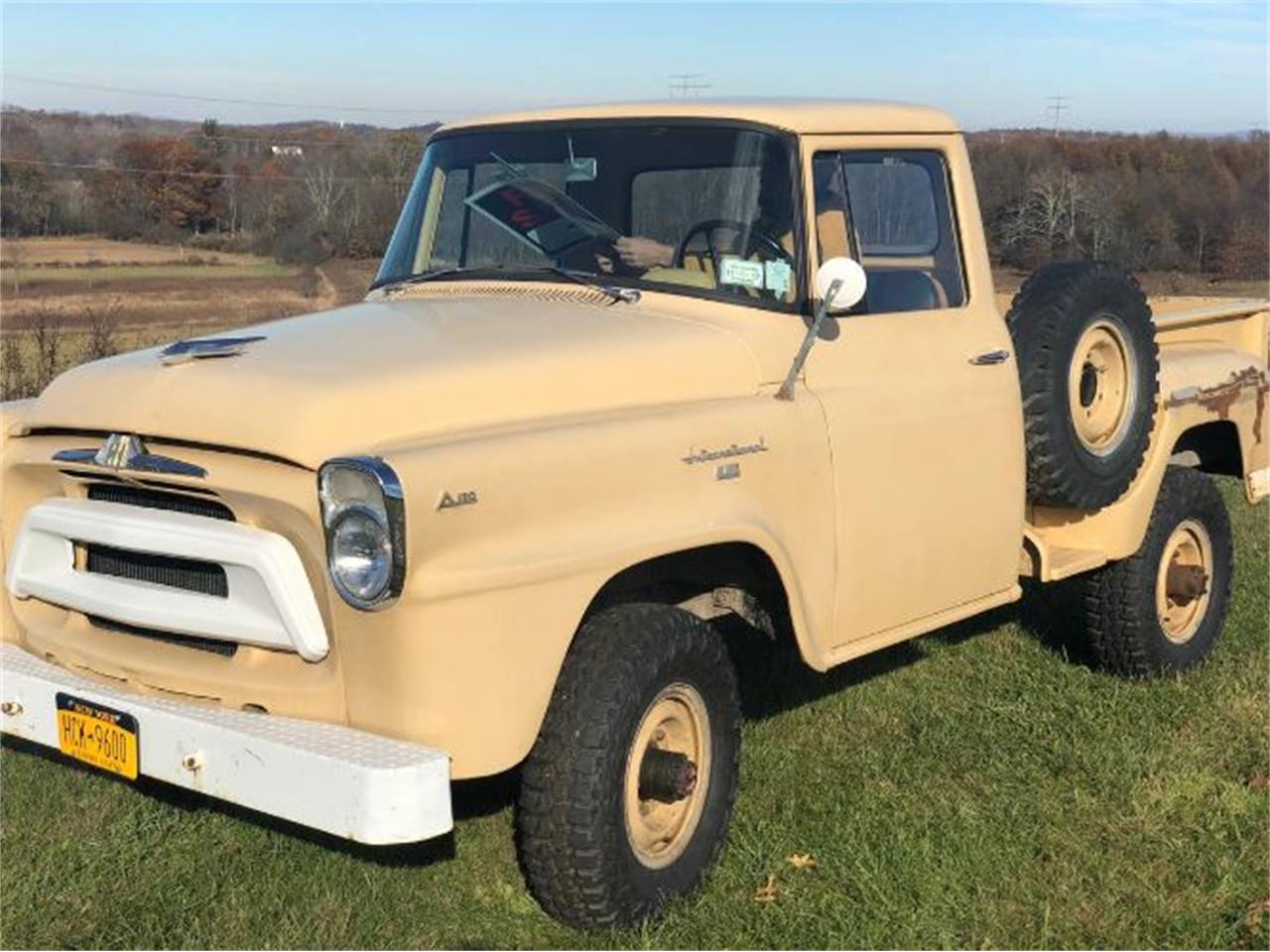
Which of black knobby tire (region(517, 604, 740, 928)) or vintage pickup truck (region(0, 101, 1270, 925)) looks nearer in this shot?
vintage pickup truck (region(0, 101, 1270, 925))

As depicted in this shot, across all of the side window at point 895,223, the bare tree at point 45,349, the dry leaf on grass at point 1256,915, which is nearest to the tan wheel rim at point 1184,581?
the side window at point 895,223

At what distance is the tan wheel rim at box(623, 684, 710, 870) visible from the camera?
3.83 metres

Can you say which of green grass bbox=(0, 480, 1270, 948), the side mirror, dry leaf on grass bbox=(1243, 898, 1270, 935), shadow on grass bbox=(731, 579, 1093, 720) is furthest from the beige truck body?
dry leaf on grass bbox=(1243, 898, 1270, 935)

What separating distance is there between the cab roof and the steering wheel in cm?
32

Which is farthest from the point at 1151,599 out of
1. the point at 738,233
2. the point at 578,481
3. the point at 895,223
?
the point at 578,481

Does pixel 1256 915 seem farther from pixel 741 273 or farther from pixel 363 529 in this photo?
pixel 363 529

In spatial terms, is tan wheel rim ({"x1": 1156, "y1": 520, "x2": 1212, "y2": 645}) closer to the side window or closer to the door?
the door

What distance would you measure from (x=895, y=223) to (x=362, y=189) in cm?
981

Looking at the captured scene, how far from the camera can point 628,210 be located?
4652mm

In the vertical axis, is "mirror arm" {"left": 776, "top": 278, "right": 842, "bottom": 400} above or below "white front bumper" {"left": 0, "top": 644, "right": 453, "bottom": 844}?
above

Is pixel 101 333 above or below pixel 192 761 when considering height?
above

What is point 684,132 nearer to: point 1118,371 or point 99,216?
point 1118,371

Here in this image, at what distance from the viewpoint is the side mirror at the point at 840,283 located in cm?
412

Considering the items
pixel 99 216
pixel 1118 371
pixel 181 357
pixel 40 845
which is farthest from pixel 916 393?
pixel 99 216
